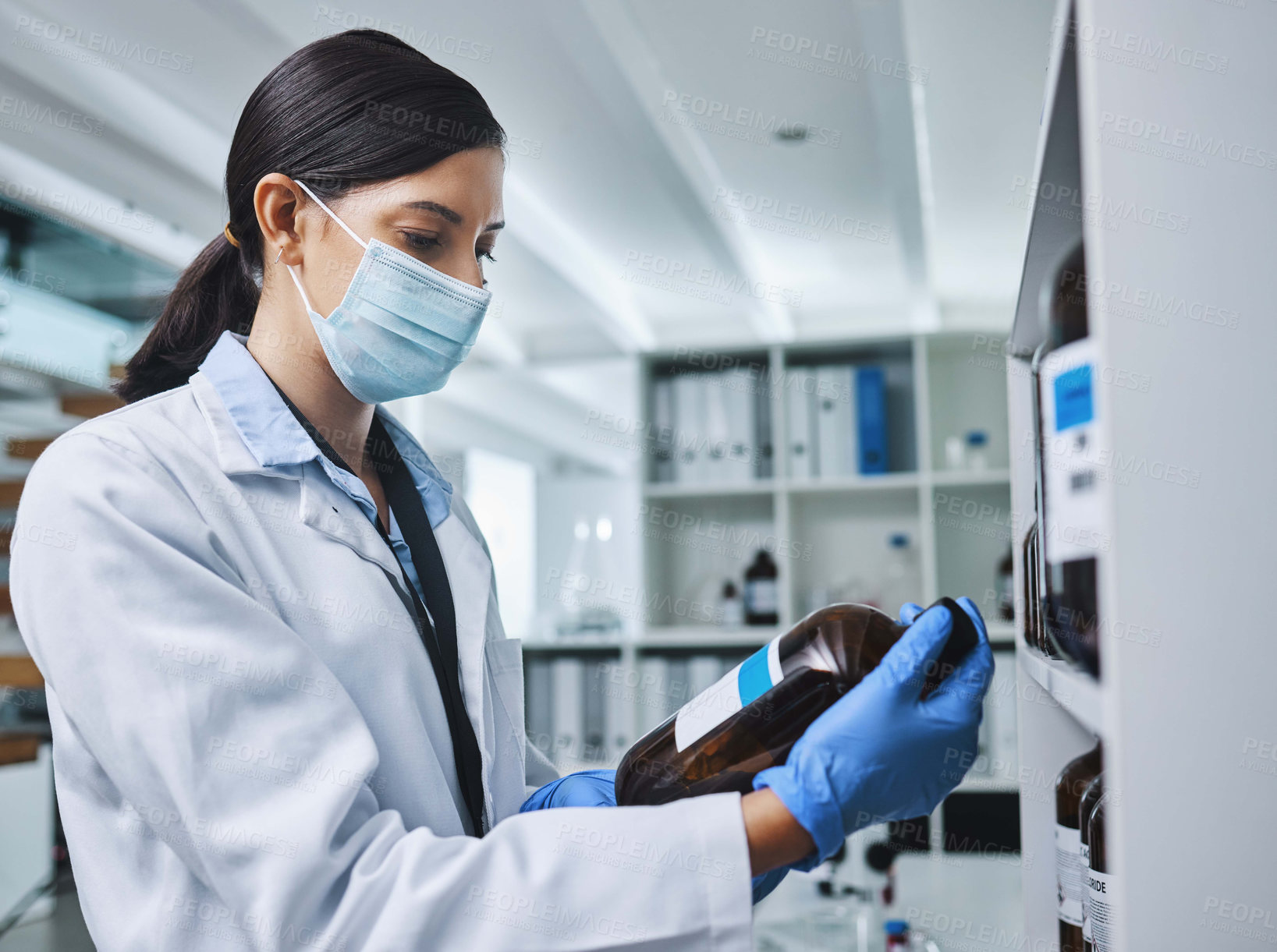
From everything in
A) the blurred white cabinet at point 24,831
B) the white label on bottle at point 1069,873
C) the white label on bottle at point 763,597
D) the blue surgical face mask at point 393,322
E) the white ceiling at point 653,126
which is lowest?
the blurred white cabinet at point 24,831

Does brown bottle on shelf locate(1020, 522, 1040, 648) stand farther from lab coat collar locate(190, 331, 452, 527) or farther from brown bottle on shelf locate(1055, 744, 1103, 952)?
lab coat collar locate(190, 331, 452, 527)

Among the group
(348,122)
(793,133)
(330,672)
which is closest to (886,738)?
(330,672)

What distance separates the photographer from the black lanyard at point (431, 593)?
3.04 ft

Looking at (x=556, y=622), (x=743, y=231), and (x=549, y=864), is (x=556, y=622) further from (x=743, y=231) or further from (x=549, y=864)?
(x=549, y=864)

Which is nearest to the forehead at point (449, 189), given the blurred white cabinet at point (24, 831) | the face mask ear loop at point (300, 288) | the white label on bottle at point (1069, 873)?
the face mask ear loop at point (300, 288)

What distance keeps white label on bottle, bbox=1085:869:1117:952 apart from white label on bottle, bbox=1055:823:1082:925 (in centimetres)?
7

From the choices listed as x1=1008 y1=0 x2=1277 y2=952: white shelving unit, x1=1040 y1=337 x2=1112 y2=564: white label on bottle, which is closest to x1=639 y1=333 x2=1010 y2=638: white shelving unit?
x1=1040 y1=337 x2=1112 y2=564: white label on bottle

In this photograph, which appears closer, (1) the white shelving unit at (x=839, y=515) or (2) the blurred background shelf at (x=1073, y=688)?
(2) the blurred background shelf at (x=1073, y=688)

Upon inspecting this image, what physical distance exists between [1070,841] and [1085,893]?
0.17ft

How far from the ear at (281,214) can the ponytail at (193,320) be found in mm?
105

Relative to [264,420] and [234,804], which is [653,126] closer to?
[264,420]

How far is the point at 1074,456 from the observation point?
511 mm

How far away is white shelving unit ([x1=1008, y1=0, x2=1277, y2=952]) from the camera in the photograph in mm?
427

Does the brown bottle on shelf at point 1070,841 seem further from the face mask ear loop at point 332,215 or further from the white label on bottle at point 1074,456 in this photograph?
the face mask ear loop at point 332,215
